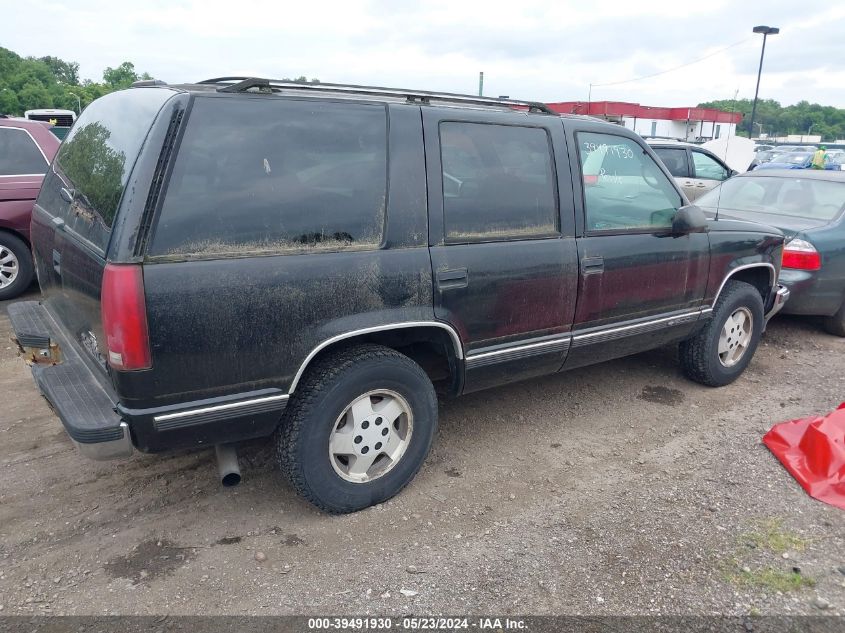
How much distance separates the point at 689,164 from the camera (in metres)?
11.2

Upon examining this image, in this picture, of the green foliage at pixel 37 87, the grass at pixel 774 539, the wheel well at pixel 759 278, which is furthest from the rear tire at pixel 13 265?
the green foliage at pixel 37 87

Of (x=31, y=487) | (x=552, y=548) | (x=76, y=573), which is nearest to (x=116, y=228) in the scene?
(x=76, y=573)

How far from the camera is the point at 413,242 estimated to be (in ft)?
10.1

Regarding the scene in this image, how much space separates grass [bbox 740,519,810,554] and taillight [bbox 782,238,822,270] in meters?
3.40

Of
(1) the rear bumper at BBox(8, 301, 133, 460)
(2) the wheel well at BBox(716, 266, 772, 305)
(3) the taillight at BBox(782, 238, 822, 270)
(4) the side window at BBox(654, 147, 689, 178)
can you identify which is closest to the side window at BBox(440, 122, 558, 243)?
(1) the rear bumper at BBox(8, 301, 133, 460)

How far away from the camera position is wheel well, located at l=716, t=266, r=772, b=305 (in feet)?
16.0

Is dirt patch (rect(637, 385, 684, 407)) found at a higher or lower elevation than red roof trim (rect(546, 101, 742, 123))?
lower

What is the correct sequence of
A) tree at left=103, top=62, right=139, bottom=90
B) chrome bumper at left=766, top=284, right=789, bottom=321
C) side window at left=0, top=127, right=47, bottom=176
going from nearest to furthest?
chrome bumper at left=766, top=284, right=789, bottom=321 → side window at left=0, top=127, right=47, bottom=176 → tree at left=103, top=62, right=139, bottom=90

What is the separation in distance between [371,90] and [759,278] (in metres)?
3.42

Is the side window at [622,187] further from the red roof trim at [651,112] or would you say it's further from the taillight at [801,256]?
the red roof trim at [651,112]

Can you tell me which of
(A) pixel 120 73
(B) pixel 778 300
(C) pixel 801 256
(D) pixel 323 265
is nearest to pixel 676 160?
(C) pixel 801 256

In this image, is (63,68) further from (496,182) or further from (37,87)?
(496,182)

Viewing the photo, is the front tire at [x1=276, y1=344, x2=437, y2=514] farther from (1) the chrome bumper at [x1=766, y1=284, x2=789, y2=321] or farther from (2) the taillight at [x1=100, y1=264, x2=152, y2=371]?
(1) the chrome bumper at [x1=766, y1=284, x2=789, y2=321]

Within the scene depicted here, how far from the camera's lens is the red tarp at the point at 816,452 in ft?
11.4
